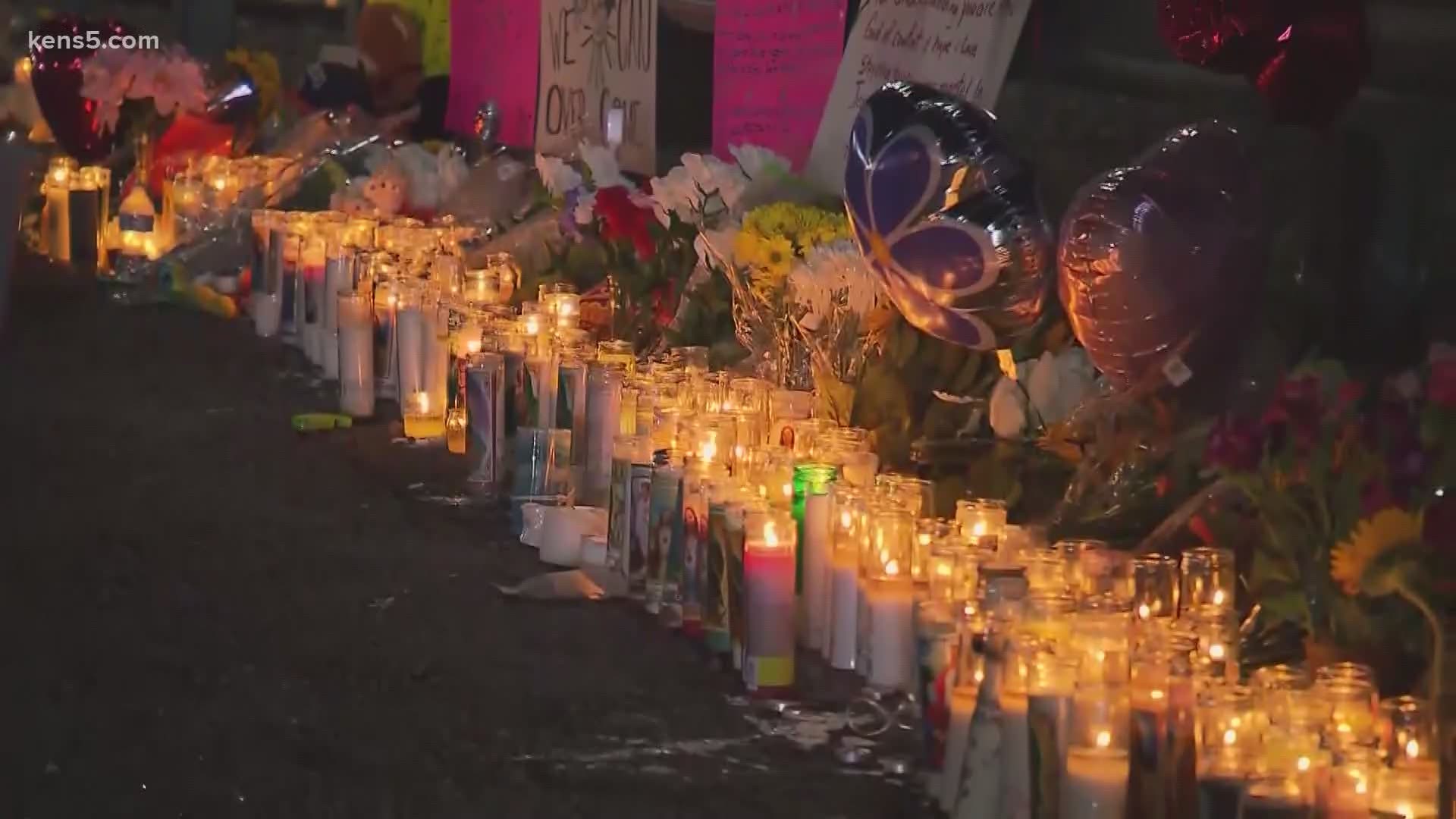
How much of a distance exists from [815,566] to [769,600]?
0.19 metres

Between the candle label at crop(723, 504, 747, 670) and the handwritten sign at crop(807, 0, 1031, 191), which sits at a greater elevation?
the handwritten sign at crop(807, 0, 1031, 191)

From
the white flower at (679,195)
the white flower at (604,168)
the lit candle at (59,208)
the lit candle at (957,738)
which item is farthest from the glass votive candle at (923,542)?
the lit candle at (59,208)

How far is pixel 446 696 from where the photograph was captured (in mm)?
2844

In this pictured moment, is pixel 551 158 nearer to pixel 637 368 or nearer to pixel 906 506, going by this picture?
pixel 637 368

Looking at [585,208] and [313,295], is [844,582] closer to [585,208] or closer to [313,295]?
[585,208]

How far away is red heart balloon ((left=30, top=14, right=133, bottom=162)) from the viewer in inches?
282

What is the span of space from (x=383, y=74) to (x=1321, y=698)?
5.59m

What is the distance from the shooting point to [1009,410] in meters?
3.31

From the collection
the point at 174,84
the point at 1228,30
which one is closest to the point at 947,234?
the point at 1228,30

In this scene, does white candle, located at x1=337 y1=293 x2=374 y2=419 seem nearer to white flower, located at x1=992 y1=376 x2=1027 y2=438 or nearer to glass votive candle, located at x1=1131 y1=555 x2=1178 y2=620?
white flower, located at x1=992 y1=376 x2=1027 y2=438

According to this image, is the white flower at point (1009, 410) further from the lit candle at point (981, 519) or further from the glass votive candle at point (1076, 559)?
the glass votive candle at point (1076, 559)

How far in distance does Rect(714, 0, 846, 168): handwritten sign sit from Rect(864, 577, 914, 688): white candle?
2276 mm

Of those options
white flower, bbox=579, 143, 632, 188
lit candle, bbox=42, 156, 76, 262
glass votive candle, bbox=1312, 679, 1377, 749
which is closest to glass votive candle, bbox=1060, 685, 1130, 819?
glass votive candle, bbox=1312, 679, 1377, 749

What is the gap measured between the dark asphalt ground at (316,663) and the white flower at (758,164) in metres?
0.82
